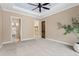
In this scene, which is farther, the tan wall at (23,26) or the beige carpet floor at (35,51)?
the tan wall at (23,26)

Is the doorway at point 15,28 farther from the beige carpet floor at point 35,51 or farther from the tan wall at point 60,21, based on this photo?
the tan wall at point 60,21

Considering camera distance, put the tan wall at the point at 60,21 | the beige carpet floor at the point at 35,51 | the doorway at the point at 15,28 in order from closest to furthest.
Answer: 1. the beige carpet floor at the point at 35,51
2. the tan wall at the point at 60,21
3. the doorway at the point at 15,28

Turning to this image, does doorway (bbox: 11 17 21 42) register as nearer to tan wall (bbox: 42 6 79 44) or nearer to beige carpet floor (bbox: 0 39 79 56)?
beige carpet floor (bbox: 0 39 79 56)

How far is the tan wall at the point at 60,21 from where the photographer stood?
4398 mm

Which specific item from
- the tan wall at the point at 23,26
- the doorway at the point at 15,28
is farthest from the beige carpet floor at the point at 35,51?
the doorway at the point at 15,28

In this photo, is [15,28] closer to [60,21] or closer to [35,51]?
[60,21]

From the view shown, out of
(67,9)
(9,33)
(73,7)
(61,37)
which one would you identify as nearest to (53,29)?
(61,37)

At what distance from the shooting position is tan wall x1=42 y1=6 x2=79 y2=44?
4.40 metres

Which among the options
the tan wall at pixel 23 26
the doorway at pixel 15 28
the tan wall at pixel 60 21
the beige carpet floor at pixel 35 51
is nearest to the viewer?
the beige carpet floor at pixel 35 51

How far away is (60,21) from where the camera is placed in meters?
→ 5.35

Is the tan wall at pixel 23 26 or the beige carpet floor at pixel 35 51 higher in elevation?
the tan wall at pixel 23 26

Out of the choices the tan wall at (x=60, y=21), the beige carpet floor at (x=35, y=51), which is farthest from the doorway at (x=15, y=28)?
the tan wall at (x=60, y=21)

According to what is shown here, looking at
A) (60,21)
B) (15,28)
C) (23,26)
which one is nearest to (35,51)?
(60,21)

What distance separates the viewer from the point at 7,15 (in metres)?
5.02
